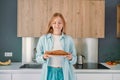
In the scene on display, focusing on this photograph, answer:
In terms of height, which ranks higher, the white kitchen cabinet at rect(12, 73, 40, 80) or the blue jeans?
the blue jeans

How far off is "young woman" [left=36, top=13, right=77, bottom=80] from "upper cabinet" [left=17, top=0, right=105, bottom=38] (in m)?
1.09

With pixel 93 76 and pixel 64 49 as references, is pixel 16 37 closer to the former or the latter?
pixel 93 76

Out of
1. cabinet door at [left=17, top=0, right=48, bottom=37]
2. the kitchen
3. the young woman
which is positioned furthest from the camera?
the kitchen

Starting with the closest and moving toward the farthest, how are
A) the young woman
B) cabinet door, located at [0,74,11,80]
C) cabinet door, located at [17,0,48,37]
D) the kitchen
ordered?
the young woman
cabinet door, located at [0,74,11,80]
cabinet door, located at [17,0,48,37]
the kitchen

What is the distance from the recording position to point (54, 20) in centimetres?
220

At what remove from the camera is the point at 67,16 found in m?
3.33

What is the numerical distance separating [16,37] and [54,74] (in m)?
1.73

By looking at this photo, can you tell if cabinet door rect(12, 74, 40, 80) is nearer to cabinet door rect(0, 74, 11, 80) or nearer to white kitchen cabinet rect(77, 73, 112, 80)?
cabinet door rect(0, 74, 11, 80)

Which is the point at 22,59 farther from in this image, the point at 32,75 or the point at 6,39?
the point at 32,75

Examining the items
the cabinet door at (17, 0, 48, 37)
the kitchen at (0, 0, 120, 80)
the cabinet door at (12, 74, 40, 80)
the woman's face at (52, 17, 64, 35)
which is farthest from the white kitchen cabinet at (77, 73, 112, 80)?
the woman's face at (52, 17, 64, 35)

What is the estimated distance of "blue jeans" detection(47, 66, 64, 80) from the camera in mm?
2176

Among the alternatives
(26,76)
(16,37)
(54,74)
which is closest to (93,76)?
(26,76)

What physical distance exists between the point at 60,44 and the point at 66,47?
0.07 m

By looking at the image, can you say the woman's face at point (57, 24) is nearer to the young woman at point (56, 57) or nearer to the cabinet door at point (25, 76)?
the young woman at point (56, 57)
